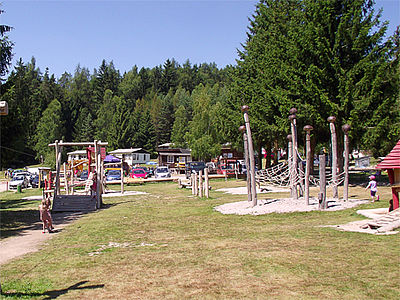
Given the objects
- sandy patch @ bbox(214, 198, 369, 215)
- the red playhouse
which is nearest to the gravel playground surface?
sandy patch @ bbox(214, 198, 369, 215)

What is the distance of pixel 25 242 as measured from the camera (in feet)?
42.7

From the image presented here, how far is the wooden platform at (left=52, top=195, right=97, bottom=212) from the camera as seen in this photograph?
22.4 m

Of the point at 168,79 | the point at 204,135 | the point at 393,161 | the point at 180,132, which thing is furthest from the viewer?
the point at 168,79

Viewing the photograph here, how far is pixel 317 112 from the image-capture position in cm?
3019

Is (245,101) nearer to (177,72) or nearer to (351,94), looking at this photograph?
(351,94)

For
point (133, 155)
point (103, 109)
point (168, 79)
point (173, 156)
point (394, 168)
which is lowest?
point (394, 168)

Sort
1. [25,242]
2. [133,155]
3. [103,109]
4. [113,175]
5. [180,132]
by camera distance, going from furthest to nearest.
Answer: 1. [103,109]
2. [180,132]
3. [133,155]
4. [113,175]
5. [25,242]

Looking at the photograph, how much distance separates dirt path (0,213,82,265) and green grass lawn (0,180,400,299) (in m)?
0.42

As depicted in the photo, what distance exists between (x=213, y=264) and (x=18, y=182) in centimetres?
3801

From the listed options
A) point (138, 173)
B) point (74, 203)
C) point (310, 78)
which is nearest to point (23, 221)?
point (74, 203)

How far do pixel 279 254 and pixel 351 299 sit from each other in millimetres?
2967

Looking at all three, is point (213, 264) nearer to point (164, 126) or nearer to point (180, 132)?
point (180, 132)

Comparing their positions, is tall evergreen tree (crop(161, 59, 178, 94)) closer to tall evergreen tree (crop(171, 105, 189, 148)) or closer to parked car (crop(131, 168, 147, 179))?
tall evergreen tree (crop(171, 105, 189, 148))

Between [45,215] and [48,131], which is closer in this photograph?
[45,215]
